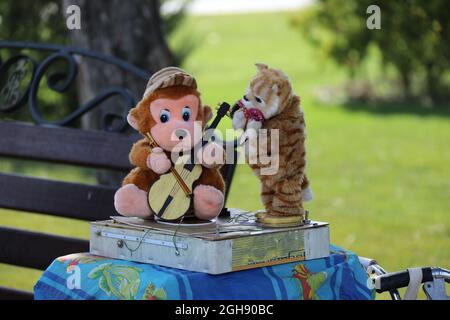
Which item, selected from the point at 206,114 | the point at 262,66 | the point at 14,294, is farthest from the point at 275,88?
the point at 14,294

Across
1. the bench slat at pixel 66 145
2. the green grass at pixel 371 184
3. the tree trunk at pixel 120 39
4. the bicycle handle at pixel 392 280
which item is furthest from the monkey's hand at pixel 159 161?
the green grass at pixel 371 184

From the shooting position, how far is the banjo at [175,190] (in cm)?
222

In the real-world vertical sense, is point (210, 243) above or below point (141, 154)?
below

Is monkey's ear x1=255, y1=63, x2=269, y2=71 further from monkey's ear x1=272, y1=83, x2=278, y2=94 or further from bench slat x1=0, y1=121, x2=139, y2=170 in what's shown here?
bench slat x1=0, y1=121, x2=139, y2=170

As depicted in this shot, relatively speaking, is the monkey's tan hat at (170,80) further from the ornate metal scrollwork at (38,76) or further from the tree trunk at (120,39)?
the tree trunk at (120,39)

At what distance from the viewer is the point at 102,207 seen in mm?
3059

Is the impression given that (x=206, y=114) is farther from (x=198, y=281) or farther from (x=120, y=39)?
(x=120, y=39)

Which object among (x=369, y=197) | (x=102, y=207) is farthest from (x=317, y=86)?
(x=102, y=207)

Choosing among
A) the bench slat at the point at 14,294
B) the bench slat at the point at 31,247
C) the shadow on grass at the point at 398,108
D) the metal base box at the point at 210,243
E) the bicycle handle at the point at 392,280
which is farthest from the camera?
the shadow on grass at the point at 398,108

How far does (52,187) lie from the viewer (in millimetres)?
3197

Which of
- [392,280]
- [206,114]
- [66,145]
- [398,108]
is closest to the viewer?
[392,280]

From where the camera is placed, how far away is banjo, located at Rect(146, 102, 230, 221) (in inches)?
87.6

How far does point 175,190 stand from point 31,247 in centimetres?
118

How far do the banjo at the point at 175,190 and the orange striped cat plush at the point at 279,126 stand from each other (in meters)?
0.09
